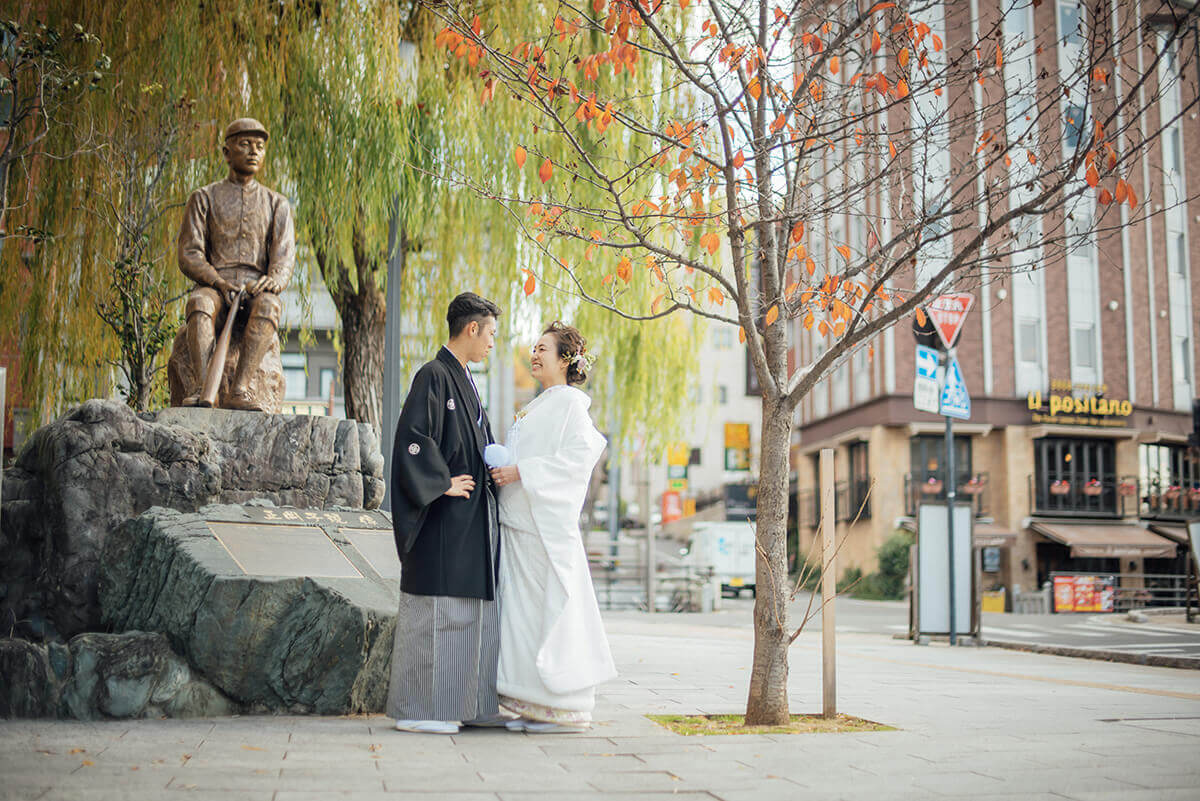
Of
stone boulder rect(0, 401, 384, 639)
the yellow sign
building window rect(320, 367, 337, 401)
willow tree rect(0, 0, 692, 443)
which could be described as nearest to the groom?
stone boulder rect(0, 401, 384, 639)

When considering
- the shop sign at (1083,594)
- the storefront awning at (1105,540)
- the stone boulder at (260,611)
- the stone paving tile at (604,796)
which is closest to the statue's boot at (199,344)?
the stone boulder at (260,611)

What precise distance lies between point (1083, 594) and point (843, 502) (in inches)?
451

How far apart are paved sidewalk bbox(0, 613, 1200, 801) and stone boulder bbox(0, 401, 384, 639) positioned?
1449 mm

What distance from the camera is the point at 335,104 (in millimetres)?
9867

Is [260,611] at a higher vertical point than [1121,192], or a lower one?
lower

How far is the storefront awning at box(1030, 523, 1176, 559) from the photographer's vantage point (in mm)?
30141

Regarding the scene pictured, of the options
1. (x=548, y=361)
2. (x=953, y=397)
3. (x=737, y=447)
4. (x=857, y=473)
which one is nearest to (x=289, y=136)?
(x=548, y=361)

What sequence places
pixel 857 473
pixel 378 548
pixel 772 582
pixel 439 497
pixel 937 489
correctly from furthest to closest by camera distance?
pixel 857 473 → pixel 937 489 → pixel 378 548 → pixel 772 582 → pixel 439 497

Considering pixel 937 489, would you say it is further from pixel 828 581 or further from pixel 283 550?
pixel 283 550

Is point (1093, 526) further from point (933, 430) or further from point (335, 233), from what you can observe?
point (335, 233)

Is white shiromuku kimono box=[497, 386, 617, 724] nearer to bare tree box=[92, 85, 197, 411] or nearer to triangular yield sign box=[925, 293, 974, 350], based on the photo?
bare tree box=[92, 85, 197, 411]

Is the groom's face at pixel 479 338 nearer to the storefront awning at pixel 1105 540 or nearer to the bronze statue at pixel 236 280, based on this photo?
the bronze statue at pixel 236 280

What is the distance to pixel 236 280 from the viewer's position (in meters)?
7.69

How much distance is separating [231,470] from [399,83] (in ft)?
15.0
